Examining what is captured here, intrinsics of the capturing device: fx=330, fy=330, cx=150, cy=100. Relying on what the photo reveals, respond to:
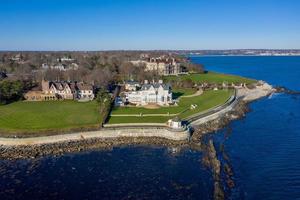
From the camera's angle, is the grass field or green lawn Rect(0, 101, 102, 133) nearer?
green lawn Rect(0, 101, 102, 133)

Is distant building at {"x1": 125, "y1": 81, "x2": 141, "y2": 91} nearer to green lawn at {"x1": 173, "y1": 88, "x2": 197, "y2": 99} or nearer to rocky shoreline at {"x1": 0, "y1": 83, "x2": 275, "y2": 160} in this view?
green lawn at {"x1": 173, "y1": 88, "x2": 197, "y2": 99}

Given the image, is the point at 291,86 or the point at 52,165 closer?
the point at 52,165

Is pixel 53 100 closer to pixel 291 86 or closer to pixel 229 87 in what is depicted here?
pixel 229 87

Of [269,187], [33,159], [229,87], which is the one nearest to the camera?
[269,187]

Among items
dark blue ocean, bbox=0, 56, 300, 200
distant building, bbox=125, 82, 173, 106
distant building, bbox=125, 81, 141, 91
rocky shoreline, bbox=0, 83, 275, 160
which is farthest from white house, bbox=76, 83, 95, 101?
dark blue ocean, bbox=0, 56, 300, 200

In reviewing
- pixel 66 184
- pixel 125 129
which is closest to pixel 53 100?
pixel 125 129

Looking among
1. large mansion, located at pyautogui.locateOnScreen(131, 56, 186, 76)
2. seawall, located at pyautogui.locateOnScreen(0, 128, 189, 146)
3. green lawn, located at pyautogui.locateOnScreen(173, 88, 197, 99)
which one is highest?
large mansion, located at pyautogui.locateOnScreen(131, 56, 186, 76)

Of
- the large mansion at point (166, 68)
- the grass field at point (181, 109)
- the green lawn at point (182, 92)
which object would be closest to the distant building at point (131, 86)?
the green lawn at point (182, 92)

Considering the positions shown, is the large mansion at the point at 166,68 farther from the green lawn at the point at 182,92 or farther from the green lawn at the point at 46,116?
the green lawn at the point at 46,116
